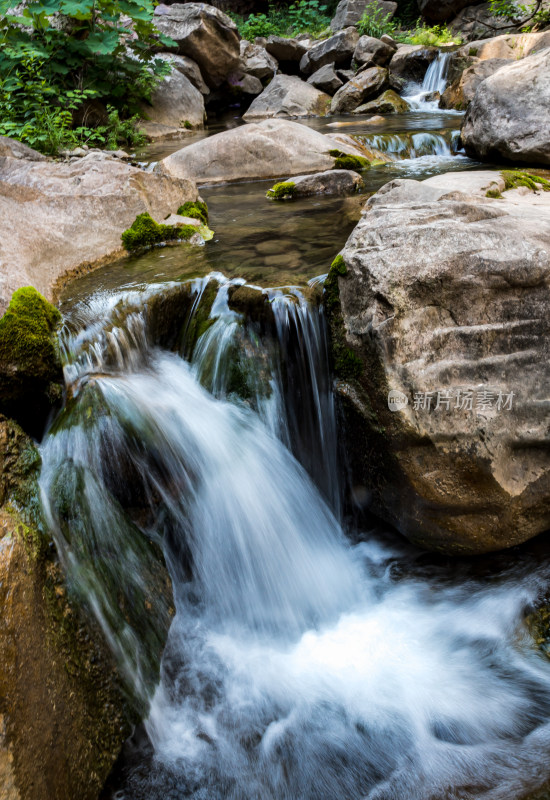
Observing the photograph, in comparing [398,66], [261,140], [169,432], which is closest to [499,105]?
[261,140]

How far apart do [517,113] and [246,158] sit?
13.3ft

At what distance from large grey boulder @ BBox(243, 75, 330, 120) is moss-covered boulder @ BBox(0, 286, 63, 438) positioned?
52.0 ft

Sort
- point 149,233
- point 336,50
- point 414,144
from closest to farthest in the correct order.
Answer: point 149,233 → point 414,144 → point 336,50

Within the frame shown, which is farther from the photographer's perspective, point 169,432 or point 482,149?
point 482,149

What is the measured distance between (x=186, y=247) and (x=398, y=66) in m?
15.7

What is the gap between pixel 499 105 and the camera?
7.35 metres

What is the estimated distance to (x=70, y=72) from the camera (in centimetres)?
1055

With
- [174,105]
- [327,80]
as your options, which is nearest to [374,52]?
[327,80]

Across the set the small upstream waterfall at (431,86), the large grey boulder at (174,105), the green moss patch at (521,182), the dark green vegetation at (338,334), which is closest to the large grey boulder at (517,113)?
the green moss patch at (521,182)

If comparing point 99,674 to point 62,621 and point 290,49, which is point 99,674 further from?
point 290,49

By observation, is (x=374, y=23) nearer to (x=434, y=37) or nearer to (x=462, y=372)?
(x=434, y=37)

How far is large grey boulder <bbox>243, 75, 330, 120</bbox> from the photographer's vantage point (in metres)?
16.4

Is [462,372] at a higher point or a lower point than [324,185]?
lower

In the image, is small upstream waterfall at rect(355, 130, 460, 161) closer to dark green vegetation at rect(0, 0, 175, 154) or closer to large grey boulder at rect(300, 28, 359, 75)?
dark green vegetation at rect(0, 0, 175, 154)
